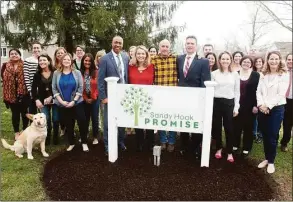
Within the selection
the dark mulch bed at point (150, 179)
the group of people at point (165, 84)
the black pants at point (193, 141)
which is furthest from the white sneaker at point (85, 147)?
the black pants at point (193, 141)

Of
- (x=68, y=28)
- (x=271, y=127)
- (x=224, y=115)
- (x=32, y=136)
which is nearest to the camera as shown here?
(x=271, y=127)

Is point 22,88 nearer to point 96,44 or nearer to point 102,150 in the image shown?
point 102,150

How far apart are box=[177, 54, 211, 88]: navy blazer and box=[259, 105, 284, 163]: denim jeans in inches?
47.9

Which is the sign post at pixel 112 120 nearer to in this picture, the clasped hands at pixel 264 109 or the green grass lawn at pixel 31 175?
the green grass lawn at pixel 31 175

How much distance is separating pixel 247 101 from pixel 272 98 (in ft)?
2.32

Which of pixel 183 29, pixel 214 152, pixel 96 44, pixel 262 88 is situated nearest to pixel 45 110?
pixel 214 152

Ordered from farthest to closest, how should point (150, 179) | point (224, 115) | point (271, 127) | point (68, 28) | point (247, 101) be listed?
point (68, 28) < point (247, 101) < point (224, 115) < point (271, 127) < point (150, 179)

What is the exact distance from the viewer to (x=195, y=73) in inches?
203

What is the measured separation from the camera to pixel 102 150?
6.05 metres

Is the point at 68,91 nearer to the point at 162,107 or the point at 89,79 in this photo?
the point at 89,79

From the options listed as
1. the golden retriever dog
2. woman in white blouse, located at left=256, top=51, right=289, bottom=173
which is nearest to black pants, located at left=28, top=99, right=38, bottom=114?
the golden retriever dog

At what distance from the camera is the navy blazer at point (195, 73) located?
5.12m

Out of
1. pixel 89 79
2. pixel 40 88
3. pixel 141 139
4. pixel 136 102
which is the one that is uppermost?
pixel 89 79

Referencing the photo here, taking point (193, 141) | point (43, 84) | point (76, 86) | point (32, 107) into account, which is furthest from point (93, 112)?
point (193, 141)
